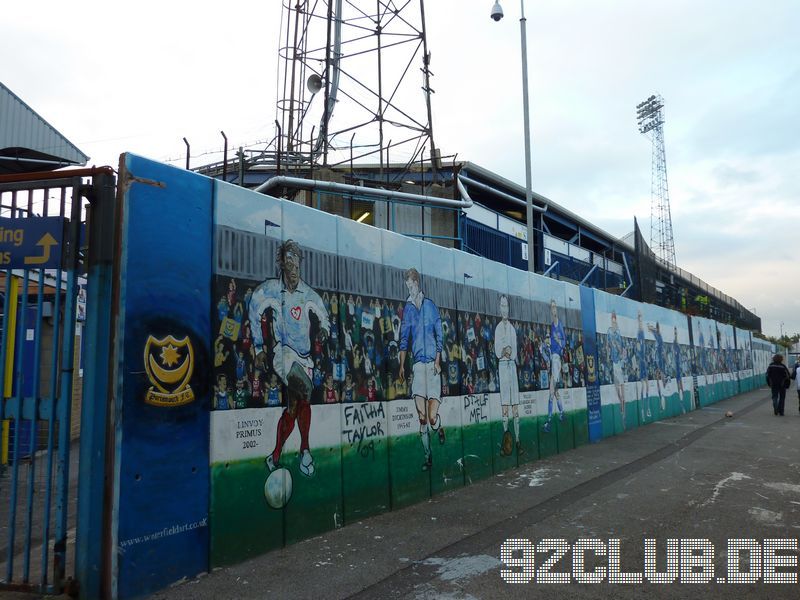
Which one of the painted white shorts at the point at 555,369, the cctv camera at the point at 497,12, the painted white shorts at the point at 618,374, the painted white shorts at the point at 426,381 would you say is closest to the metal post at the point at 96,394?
the painted white shorts at the point at 426,381

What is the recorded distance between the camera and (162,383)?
16.1 ft

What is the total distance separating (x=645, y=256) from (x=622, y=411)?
32.3ft

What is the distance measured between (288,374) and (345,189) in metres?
9.80

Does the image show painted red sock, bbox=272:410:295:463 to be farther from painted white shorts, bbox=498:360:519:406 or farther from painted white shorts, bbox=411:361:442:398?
painted white shorts, bbox=498:360:519:406

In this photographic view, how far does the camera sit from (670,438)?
14.5m

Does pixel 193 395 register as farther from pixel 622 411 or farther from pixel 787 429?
pixel 787 429

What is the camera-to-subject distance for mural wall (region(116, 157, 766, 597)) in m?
4.83

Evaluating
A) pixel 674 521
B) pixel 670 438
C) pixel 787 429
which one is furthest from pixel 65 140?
pixel 787 429

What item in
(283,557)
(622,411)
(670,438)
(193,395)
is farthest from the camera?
(622,411)

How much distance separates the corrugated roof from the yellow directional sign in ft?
29.6

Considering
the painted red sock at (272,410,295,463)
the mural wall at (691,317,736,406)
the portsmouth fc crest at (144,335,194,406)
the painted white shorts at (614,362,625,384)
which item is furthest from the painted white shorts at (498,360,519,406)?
the mural wall at (691,317,736,406)

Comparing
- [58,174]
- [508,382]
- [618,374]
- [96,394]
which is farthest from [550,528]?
[618,374]

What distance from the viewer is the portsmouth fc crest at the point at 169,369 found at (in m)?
A: 4.84

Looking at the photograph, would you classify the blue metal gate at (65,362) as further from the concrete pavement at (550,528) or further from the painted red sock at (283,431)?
the painted red sock at (283,431)
